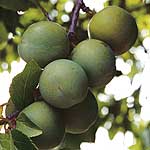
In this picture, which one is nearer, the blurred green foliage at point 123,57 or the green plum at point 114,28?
the green plum at point 114,28

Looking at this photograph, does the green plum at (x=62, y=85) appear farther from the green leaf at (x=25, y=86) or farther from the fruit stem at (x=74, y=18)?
the fruit stem at (x=74, y=18)

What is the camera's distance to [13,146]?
0.96 metres

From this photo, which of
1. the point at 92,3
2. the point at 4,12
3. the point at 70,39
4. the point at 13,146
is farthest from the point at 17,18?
the point at 13,146

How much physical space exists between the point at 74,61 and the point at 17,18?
2.46ft

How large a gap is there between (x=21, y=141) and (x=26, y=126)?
0.04 m

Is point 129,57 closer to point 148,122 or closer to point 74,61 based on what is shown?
point 148,122

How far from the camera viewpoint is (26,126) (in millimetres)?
980

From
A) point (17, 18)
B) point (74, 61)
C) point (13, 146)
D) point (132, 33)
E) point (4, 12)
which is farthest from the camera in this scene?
point (17, 18)

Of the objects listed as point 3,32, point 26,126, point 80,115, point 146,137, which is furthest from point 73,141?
point 146,137

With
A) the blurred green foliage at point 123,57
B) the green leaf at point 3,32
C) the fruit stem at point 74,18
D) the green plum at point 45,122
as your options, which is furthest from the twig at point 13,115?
the blurred green foliage at point 123,57

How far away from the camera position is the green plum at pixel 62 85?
3.38ft

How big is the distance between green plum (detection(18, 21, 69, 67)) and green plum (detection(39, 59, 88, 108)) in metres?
0.06

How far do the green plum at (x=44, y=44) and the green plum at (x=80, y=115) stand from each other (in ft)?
0.40

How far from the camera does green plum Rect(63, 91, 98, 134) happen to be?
3.54 feet
